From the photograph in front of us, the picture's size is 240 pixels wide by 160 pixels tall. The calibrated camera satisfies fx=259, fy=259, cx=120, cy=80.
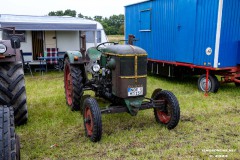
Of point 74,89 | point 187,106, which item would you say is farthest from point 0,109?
point 187,106

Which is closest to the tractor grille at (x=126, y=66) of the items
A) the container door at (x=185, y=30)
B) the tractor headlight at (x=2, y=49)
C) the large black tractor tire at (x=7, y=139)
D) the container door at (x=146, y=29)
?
the tractor headlight at (x=2, y=49)

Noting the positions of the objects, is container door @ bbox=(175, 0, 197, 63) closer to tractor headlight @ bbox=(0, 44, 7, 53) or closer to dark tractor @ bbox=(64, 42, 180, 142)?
dark tractor @ bbox=(64, 42, 180, 142)

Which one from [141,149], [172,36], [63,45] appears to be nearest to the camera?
[141,149]

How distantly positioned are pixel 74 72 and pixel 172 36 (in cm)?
410

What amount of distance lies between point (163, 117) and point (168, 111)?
8.0 inches

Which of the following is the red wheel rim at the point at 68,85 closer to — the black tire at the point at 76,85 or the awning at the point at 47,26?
the black tire at the point at 76,85

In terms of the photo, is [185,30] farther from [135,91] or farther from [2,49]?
[2,49]

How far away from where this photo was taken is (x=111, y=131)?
407cm

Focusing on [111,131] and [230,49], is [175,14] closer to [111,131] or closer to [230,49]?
[230,49]

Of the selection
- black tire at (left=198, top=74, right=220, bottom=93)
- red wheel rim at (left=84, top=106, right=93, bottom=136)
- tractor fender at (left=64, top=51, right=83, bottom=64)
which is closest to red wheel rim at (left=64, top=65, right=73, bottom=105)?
tractor fender at (left=64, top=51, right=83, bottom=64)

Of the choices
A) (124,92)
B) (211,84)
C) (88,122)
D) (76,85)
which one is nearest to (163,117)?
(124,92)

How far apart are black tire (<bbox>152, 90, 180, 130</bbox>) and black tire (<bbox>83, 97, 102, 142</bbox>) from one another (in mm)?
1134

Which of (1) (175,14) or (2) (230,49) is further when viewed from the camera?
(1) (175,14)

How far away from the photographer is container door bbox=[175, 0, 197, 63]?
6.95 metres
